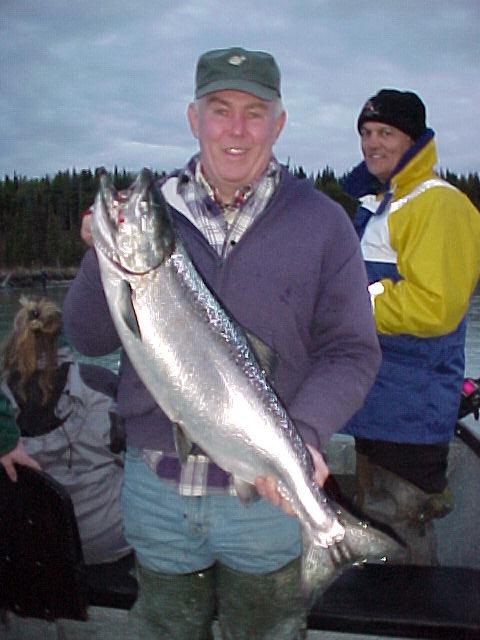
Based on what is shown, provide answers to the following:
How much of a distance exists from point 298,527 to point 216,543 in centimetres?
36

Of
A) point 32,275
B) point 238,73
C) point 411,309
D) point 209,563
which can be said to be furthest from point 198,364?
point 32,275

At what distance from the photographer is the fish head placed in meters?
2.57

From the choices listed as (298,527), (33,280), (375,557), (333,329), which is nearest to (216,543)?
(298,527)

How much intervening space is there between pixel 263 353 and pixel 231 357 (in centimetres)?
14

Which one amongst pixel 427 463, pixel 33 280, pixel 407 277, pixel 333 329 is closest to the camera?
pixel 333 329

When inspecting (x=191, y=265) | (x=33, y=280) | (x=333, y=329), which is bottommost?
(x=33, y=280)

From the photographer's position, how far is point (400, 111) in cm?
427

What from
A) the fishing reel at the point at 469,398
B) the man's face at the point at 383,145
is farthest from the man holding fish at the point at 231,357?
the fishing reel at the point at 469,398

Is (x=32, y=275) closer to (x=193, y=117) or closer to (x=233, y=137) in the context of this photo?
(x=193, y=117)

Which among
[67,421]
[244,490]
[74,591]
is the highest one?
[244,490]

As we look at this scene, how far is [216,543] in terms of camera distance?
2.79 metres

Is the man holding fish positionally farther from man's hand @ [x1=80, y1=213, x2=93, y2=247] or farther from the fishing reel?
the fishing reel

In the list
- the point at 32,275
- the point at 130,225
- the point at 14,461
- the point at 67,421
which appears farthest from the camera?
the point at 32,275

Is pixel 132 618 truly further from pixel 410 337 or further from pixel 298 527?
pixel 410 337
